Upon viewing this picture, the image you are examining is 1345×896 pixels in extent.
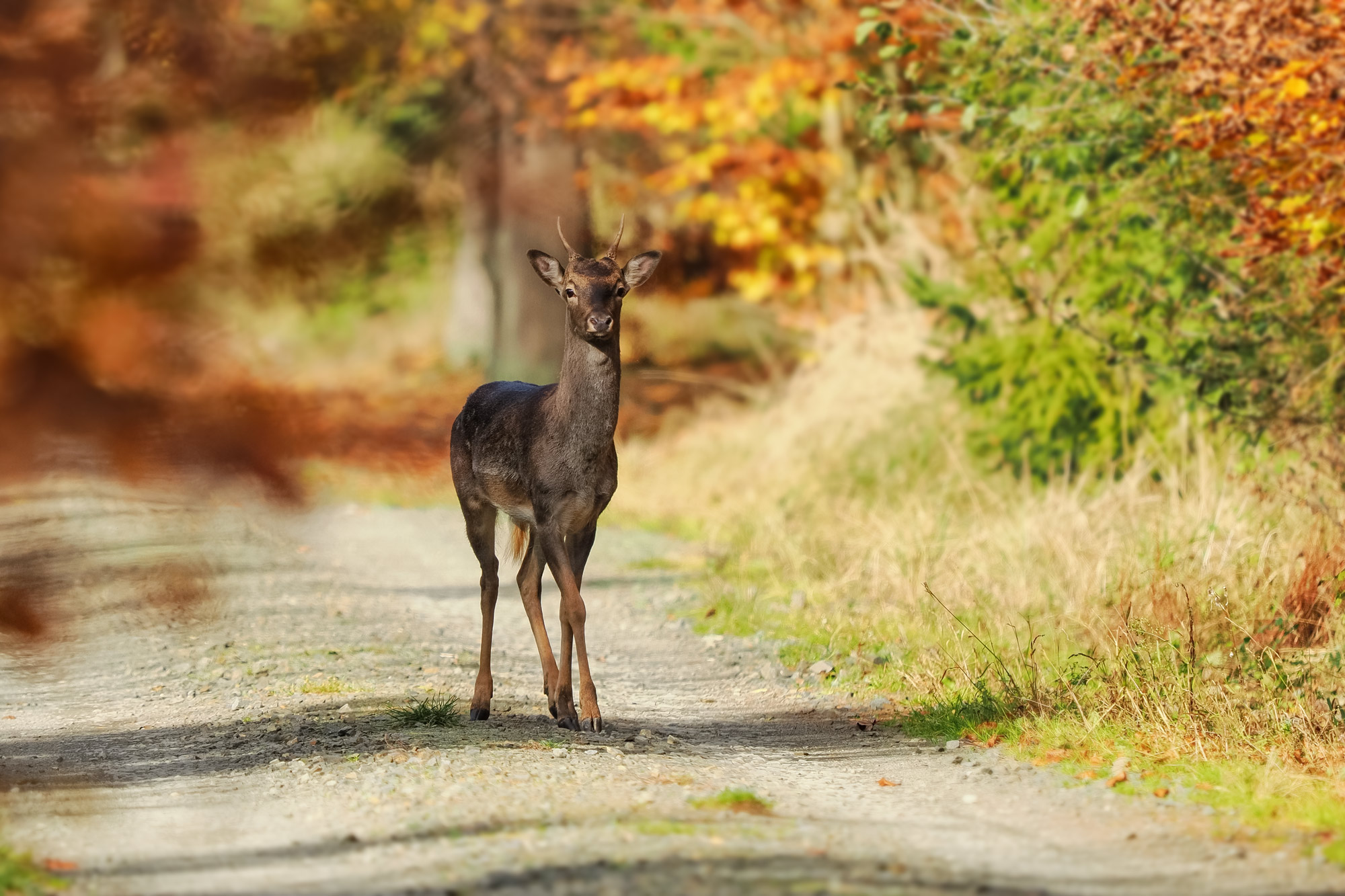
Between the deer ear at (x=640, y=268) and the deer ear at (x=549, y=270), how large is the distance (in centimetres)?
32

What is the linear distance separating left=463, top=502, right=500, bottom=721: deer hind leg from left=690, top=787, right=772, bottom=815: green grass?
222 cm

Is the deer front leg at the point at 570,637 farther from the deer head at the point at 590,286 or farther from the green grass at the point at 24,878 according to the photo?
the green grass at the point at 24,878

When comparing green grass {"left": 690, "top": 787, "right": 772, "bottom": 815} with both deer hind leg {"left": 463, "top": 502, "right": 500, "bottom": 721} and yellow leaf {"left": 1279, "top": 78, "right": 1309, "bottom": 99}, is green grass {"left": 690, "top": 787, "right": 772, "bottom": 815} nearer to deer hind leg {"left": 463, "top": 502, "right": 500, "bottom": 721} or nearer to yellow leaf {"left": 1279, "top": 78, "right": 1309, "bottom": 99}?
deer hind leg {"left": 463, "top": 502, "right": 500, "bottom": 721}

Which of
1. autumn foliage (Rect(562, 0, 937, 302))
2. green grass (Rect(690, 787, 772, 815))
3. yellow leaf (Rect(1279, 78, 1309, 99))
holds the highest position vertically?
autumn foliage (Rect(562, 0, 937, 302))

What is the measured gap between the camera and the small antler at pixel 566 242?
5.98 m

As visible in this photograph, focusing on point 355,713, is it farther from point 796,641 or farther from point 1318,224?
point 1318,224

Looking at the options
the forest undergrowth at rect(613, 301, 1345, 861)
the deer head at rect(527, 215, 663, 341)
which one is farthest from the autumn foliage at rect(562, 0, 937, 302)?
the deer head at rect(527, 215, 663, 341)

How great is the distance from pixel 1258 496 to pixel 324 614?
670cm

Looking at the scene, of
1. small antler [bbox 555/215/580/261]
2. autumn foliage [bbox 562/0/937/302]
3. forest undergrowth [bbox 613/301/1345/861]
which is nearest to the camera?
small antler [bbox 555/215/580/261]

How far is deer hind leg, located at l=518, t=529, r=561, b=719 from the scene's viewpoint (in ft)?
26.1

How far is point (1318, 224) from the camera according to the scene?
815cm

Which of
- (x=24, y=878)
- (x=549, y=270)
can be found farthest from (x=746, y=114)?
(x=24, y=878)

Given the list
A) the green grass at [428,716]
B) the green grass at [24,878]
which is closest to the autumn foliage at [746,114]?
the green grass at [428,716]

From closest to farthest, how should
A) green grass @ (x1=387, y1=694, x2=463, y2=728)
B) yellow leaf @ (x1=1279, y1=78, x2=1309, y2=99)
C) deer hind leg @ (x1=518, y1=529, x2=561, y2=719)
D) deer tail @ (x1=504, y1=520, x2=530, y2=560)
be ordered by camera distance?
green grass @ (x1=387, y1=694, x2=463, y2=728) → yellow leaf @ (x1=1279, y1=78, x2=1309, y2=99) → deer hind leg @ (x1=518, y1=529, x2=561, y2=719) → deer tail @ (x1=504, y1=520, x2=530, y2=560)
